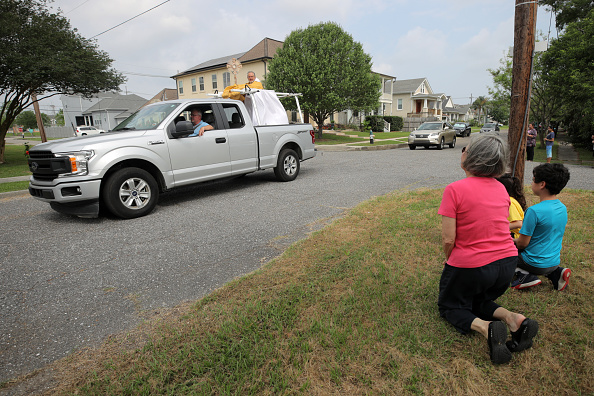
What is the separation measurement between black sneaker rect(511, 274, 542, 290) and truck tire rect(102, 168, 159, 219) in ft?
17.2

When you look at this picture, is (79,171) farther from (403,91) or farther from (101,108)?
(101,108)

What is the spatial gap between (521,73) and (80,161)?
20.3ft

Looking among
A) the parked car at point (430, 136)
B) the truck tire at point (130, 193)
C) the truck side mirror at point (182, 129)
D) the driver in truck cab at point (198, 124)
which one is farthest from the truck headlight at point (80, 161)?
the parked car at point (430, 136)

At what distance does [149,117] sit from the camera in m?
6.44

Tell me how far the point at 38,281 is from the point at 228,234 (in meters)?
2.15

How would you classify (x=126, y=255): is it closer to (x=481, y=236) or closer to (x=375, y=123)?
(x=481, y=236)

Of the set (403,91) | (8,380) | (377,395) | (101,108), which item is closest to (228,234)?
(8,380)

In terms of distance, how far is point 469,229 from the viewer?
2336 millimetres

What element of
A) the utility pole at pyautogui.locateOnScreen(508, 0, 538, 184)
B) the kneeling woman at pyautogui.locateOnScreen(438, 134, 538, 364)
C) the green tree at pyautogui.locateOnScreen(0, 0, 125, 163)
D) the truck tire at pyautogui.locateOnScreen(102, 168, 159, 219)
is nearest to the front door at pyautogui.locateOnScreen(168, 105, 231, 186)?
the truck tire at pyautogui.locateOnScreen(102, 168, 159, 219)

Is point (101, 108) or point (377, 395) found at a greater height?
point (101, 108)

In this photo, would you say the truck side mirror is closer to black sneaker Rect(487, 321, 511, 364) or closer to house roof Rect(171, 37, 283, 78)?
black sneaker Rect(487, 321, 511, 364)

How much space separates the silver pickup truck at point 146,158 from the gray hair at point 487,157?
489 centimetres

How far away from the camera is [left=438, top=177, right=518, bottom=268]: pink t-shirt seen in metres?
2.30

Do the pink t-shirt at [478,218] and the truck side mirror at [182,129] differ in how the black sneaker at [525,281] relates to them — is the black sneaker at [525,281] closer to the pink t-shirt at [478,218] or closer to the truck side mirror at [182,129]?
the pink t-shirt at [478,218]
